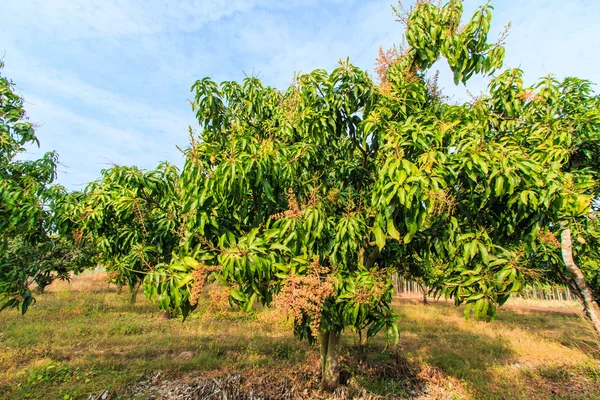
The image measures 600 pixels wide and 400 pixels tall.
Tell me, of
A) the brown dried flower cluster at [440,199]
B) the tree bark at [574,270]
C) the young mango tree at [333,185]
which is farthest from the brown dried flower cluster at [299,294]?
the tree bark at [574,270]

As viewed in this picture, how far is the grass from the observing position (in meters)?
4.91

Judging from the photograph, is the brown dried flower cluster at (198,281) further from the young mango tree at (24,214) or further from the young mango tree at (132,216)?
the young mango tree at (24,214)

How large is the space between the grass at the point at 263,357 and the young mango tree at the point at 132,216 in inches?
14.0

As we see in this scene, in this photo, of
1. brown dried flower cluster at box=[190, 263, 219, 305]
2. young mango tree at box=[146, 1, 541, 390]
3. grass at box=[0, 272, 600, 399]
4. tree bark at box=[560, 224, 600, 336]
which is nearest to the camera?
brown dried flower cluster at box=[190, 263, 219, 305]

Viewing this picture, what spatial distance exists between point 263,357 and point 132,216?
14.2 feet

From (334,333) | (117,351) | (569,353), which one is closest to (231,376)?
(334,333)

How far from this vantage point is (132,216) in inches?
121

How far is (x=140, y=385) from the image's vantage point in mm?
4781

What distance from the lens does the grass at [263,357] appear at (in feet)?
16.1

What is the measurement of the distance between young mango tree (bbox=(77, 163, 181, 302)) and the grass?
355 millimetres

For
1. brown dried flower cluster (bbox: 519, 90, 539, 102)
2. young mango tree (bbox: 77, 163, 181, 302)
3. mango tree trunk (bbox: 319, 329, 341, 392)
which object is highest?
brown dried flower cluster (bbox: 519, 90, 539, 102)

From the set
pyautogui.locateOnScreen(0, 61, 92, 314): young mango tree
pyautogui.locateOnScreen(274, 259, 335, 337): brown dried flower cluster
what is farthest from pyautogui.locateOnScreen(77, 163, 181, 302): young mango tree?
pyautogui.locateOnScreen(274, 259, 335, 337): brown dried flower cluster

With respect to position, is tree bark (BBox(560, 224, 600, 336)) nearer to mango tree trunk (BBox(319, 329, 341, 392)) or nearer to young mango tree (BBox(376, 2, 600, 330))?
young mango tree (BBox(376, 2, 600, 330))

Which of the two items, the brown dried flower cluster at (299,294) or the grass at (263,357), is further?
the grass at (263,357)
